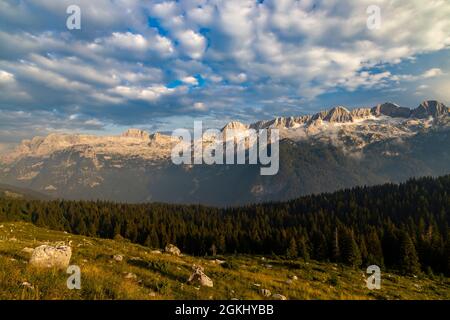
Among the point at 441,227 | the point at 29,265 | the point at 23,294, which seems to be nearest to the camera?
the point at 23,294

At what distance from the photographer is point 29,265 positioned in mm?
20109

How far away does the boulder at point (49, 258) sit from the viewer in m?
20.5

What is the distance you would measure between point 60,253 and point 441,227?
616 ft

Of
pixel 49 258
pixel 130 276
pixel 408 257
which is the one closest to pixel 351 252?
pixel 408 257

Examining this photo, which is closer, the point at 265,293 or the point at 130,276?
the point at 265,293

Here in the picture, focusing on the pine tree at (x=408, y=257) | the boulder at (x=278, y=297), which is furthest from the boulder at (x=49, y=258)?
the pine tree at (x=408, y=257)

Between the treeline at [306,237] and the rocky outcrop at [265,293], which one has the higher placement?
the rocky outcrop at [265,293]

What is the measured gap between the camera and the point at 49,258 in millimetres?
21047

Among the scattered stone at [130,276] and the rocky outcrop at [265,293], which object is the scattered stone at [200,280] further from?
the scattered stone at [130,276]

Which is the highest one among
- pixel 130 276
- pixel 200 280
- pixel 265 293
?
pixel 130 276

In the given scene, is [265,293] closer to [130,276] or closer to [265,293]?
[265,293]
